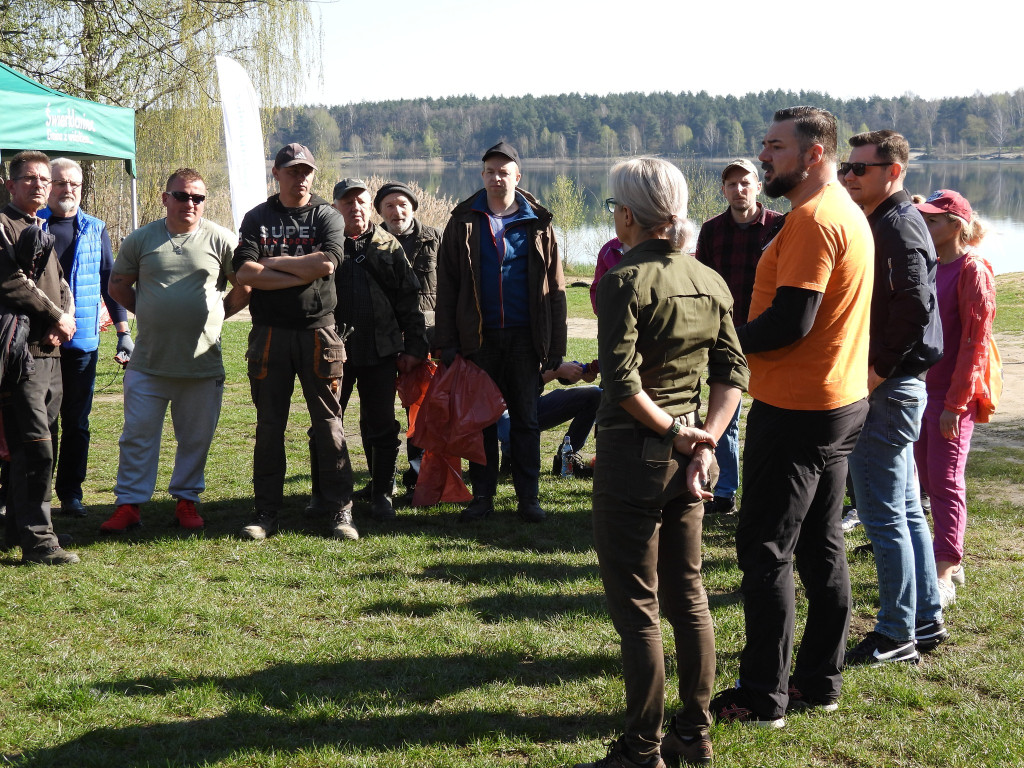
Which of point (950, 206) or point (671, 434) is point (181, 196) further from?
point (950, 206)

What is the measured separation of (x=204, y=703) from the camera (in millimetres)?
3410

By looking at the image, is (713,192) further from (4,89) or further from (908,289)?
(908,289)

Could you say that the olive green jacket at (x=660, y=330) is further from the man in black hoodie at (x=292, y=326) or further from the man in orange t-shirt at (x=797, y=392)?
the man in black hoodie at (x=292, y=326)

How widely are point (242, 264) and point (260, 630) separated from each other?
83.2 inches

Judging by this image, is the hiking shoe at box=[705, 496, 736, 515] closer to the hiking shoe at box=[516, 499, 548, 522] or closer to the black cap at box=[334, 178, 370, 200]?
the hiking shoe at box=[516, 499, 548, 522]

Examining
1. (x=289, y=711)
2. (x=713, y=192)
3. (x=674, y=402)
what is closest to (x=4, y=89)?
(x=289, y=711)

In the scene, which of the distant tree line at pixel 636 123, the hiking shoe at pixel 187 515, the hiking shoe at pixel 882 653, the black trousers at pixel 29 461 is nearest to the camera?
the hiking shoe at pixel 882 653

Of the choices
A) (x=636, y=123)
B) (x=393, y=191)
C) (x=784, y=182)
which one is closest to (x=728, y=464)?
(x=393, y=191)

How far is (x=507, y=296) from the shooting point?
18.7 ft

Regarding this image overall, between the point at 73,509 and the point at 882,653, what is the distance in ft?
15.4

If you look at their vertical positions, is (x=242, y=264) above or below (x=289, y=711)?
above

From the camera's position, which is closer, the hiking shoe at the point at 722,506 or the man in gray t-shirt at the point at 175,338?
the man in gray t-shirt at the point at 175,338

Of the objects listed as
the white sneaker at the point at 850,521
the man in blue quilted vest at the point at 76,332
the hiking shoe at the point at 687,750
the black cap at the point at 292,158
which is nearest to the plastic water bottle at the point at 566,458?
the white sneaker at the point at 850,521

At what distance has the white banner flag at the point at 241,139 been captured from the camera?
46.4 ft
